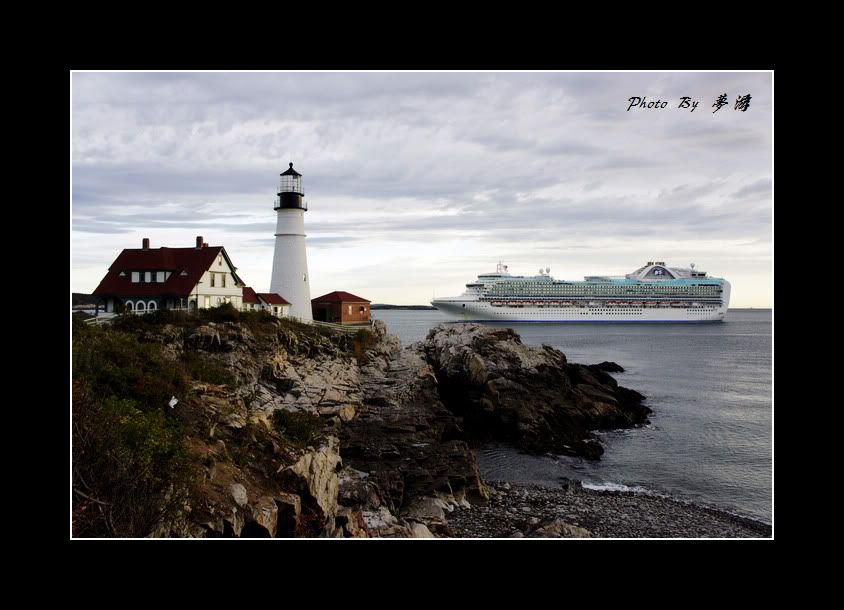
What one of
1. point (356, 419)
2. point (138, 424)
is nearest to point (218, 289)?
point (356, 419)

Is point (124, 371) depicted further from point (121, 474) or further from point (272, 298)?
point (272, 298)

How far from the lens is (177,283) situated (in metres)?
15.4

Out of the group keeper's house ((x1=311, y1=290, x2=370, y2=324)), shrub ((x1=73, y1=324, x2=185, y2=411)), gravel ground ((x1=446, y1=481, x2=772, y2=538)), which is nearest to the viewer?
shrub ((x1=73, y1=324, x2=185, y2=411))

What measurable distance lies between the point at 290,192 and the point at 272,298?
3607 millimetres

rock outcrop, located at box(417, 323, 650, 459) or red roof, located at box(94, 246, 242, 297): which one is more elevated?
red roof, located at box(94, 246, 242, 297)

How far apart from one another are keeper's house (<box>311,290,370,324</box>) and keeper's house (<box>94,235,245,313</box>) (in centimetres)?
522

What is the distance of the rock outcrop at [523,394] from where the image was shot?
1600 centimetres

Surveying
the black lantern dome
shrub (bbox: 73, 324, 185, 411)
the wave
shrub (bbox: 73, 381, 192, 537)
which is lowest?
the wave

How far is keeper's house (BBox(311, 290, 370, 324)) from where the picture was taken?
2089 cm

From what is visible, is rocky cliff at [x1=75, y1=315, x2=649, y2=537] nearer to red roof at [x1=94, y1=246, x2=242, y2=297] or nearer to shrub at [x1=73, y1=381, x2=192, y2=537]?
shrub at [x1=73, y1=381, x2=192, y2=537]

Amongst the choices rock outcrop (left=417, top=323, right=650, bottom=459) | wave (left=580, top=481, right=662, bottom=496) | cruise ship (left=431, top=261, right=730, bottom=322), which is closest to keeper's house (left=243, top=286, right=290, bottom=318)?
rock outcrop (left=417, top=323, right=650, bottom=459)

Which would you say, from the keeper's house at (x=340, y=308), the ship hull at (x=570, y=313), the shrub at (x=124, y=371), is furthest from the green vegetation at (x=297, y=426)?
the ship hull at (x=570, y=313)

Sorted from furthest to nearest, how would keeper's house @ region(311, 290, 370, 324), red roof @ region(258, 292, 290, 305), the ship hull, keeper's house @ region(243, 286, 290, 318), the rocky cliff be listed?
the ship hull < keeper's house @ region(311, 290, 370, 324) < red roof @ region(258, 292, 290, 305) < keeper's house @ region(243, 286, 290, 318) < the rocky cliff
